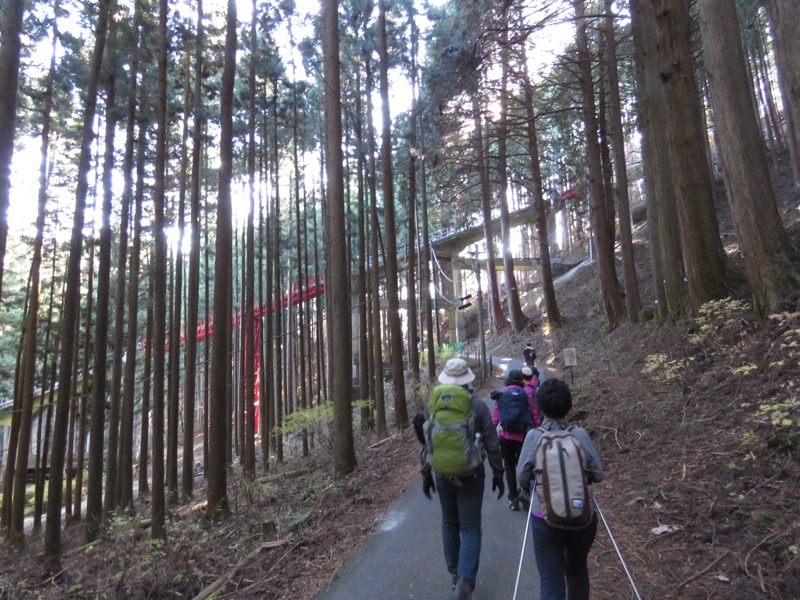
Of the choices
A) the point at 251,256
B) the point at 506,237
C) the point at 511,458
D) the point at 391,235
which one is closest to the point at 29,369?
the point at 251,256

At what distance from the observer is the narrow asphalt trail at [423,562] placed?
4152 millimetres

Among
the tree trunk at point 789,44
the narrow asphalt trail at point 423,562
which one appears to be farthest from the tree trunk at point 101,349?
the tree trunk at point 789,44

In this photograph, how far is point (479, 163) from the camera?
19688mm

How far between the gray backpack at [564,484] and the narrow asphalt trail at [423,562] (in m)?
1.57

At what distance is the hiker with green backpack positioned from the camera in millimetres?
3637

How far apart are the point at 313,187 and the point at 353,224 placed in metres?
2.93

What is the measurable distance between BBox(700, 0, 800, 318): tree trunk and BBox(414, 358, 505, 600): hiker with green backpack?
4932 millimetres

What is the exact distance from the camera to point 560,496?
8.96 ft

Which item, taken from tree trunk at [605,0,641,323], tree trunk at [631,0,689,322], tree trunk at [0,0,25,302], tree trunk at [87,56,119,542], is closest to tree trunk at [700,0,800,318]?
tree trunk at [631,0,689,322]

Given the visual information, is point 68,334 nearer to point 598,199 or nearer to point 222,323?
point 222,323

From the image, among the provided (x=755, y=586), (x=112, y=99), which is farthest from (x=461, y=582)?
(x=112, y=99)

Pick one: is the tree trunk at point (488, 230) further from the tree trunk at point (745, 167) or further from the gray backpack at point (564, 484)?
the gray backpack at point (564, 484)

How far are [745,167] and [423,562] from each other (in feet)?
21.8

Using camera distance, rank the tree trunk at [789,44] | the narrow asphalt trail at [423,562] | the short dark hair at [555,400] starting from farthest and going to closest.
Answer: the tree trunk at [789,44] < the narrow asphalt trail at [423,562] < the short dark hair at [555,400]
